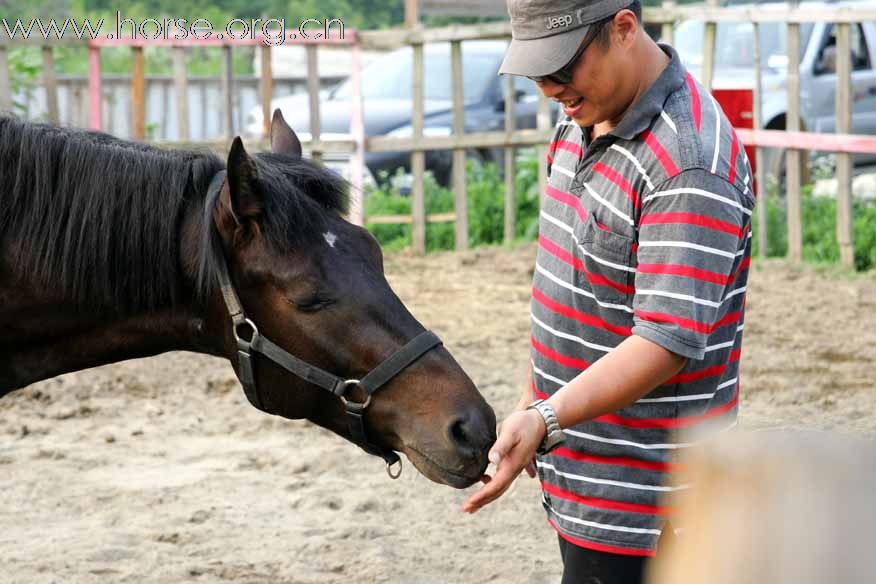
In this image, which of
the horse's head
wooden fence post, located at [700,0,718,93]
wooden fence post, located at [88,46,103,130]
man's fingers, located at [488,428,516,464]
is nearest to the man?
man's fingers, located at [488,428,516,464]

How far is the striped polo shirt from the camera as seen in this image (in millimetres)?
2043

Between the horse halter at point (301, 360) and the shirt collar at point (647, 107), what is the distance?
0.66m

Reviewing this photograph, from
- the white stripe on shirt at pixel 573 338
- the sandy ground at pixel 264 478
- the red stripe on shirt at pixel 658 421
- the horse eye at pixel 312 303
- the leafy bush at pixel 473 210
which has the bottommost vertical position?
the sandy ground at pixel 264 478

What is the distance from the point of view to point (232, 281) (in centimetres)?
254

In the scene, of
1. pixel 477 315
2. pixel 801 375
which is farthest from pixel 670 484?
pixel 477 315

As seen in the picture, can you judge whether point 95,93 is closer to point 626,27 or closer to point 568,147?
point 568,147

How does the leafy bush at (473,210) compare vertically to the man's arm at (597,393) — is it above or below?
below

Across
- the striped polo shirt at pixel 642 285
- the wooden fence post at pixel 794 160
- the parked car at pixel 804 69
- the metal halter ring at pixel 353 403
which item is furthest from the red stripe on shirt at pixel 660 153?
the parked car at pixel 804 69

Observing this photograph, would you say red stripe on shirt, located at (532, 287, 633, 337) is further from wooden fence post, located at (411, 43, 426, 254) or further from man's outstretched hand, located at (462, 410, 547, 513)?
wooden fence post, located at (411, 43, 426, 254)

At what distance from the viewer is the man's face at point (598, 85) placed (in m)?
2.10

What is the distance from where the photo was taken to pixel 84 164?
8.45 feet

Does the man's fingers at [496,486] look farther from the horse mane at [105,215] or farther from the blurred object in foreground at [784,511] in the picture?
the blurred object in foreground at [784,511]

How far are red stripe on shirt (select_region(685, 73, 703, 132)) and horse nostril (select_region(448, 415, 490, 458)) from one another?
758mm

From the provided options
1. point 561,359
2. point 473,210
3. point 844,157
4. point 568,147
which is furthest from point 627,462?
point 473,210
